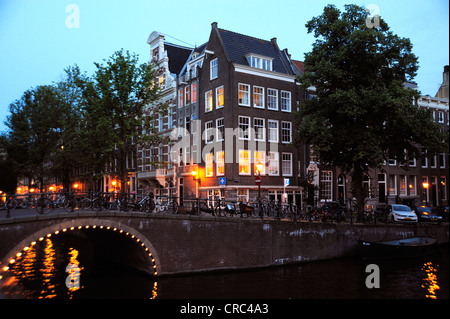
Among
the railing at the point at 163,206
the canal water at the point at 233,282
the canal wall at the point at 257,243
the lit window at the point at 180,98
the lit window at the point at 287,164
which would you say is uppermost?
the lit window at the point at 180,98

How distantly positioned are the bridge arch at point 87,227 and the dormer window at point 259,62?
21555 millimetres

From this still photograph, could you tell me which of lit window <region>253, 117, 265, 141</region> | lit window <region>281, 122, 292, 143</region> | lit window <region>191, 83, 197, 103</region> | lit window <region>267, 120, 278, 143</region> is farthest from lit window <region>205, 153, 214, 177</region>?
lit window <region>281, 122, 292, 143</region>

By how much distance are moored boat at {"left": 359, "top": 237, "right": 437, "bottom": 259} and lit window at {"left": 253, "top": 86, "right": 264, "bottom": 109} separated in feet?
53.0

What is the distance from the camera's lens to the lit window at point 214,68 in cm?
3669

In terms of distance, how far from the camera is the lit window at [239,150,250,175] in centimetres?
3494

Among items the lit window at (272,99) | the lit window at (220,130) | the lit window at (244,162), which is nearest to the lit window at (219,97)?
the lit window at (220,130)

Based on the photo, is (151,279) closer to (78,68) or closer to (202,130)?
(202,130)

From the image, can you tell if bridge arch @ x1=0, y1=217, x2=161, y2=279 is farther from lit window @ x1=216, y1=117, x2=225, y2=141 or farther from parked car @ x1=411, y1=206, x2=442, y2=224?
parked car @ x1=411, y1=206, x2=442, y2=224

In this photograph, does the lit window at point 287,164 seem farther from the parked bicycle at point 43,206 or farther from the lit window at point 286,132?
the parked bicycle at point 43,206

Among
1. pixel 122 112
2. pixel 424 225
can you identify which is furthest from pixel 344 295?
pixel 122 112

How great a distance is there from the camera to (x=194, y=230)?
21250 millimetres

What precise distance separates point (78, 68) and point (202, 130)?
15.0 metres

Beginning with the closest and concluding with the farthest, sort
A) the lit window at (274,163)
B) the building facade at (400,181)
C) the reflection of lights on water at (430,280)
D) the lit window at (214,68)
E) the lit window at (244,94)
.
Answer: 1. the reflection of lights on water at (430,280)
2. the lit window at (244,94)
3. the lit window at (274,163)
4. the lit window at (214,68)
5. the building facade at (400,181)
